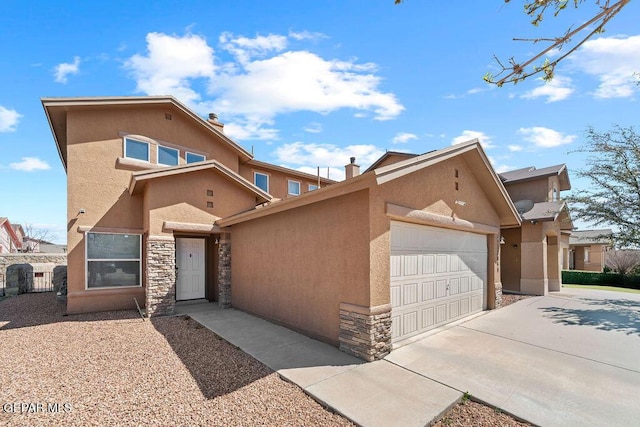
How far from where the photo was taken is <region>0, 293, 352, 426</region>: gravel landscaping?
13.2 ft

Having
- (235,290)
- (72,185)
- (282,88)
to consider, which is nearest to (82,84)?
(72,185)

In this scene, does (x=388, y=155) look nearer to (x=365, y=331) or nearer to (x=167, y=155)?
(x=167, y=155)

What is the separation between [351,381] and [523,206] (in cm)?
1575

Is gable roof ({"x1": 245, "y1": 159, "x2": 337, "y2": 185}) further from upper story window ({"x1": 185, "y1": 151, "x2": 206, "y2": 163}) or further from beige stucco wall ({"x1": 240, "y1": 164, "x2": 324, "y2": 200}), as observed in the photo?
upper story window ({"x1": 185, "y1": 151, "x2": 206, "y2": 163})

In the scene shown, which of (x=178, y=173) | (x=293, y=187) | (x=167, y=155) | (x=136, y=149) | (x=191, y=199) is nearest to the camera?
(x=178, y=173)

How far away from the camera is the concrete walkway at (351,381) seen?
4.03 metres

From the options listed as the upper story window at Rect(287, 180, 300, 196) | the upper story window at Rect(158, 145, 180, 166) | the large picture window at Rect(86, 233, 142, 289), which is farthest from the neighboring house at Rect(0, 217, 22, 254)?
the upper story window at Rect(287, 180, 300, 196)

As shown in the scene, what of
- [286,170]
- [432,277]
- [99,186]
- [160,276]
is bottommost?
[160,276]

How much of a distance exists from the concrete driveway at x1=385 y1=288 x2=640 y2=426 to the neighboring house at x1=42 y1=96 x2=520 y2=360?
895 mm

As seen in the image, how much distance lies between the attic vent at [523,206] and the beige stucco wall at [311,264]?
13512mm

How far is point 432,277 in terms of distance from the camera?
7707 millimetres

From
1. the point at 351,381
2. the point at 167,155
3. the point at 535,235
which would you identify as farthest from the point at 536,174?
the point at 167,155

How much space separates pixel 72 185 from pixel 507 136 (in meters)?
13.9

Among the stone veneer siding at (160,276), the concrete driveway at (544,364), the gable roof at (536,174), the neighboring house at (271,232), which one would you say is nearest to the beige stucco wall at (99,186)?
the neighboring house at (271,232)
